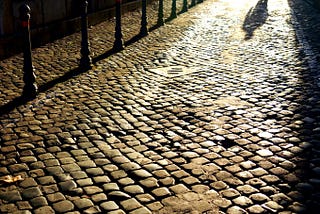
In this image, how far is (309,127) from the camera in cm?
581

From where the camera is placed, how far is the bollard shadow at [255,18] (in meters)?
12.5

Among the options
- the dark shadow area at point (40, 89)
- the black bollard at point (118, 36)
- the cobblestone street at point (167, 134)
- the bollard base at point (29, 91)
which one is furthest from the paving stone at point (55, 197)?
the black bollard at point (118, 36)

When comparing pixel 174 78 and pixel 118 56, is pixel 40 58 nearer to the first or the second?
pixel 118 56

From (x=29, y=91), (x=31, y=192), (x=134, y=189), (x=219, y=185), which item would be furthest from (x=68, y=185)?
(x=29, y=91)

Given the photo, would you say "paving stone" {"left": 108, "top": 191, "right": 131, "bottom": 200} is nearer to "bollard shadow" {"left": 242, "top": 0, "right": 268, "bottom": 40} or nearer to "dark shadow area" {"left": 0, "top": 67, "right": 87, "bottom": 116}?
"dark shadow area" {"left": 0, "top": 67, "right": 87, "bottom": 116}

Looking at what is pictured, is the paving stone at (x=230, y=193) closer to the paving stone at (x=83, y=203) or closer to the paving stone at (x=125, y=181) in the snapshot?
the paving stone at (x=125, y=181)

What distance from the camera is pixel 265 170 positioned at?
4.73 m

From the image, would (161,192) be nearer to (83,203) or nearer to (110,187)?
(110,187)

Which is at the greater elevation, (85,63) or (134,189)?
(134,189)

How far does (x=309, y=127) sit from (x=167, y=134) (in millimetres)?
1791

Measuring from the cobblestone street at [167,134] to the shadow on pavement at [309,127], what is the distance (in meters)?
0.02

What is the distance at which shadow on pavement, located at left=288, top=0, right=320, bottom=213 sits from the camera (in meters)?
4.28

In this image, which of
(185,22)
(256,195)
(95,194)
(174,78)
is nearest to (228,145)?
(256,195)

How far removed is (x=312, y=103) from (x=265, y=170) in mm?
2354
